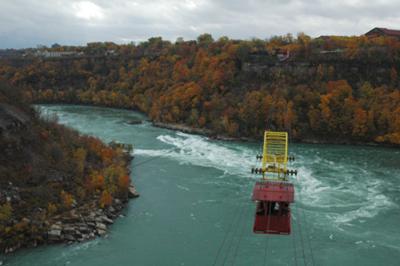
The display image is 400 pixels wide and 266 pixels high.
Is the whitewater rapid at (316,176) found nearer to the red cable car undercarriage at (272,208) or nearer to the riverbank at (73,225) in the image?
the red cable car undercarriage at (272,208)

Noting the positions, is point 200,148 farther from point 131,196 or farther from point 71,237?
point 71,237

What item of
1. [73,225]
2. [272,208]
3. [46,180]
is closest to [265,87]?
[46,180]

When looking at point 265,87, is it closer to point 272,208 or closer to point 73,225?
point 73,225

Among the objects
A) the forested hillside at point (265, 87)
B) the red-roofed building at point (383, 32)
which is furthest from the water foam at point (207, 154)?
the red-roofed building at point (383, 32)

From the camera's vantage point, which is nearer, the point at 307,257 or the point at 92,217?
the point at 307,257

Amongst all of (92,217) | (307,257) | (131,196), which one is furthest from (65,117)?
(307,257)

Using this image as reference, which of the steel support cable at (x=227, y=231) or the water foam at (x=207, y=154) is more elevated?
the water foam at (x=207, y=154)
